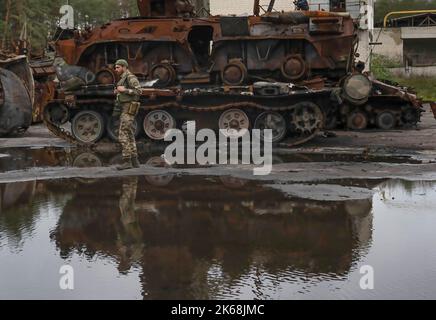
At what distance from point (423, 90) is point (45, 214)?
94.9ft

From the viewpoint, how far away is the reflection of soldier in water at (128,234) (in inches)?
264

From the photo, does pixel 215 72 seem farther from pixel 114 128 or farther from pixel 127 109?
pixel 127 109

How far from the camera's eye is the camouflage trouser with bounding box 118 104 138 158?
491 inches

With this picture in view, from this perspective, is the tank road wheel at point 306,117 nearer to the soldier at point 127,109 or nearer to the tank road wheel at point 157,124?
the tank road wheel at point 157,124

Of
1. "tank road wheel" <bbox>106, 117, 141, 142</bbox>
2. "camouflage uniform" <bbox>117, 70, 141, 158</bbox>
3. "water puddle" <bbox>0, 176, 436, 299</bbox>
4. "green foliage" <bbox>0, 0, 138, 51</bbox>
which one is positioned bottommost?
"water puddle" <bbox>0, 176, 436, 299</bbox>

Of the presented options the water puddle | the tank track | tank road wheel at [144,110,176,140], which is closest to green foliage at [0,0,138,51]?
the tank track

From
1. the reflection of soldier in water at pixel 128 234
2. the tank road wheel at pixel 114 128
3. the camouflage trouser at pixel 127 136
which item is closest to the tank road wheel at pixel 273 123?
the tank road wheel at pixel 114 128

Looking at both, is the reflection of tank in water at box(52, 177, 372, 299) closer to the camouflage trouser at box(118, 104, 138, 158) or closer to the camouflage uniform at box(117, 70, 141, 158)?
the camouflage trouser at box(118, 104, 138, 158)

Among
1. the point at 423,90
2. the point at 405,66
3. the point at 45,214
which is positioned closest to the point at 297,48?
the point at 45,214

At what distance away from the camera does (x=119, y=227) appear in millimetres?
7953

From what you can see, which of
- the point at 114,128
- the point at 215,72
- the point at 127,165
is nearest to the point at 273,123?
the point at 215,72

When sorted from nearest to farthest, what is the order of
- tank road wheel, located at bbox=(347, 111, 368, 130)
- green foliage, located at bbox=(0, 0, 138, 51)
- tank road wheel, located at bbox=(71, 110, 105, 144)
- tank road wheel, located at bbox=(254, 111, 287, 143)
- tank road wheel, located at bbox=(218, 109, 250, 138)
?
tank road wheel, located at bbox=(254, 111, 287, 143), tank road wheel, located at bbox=(218, 109, 250, 138), tank road wheel, located at bbox=(71, 110, 105, 144), tank road wheel, located at bbox=(347, 111, 368, 130), green foliage, located at bbox=(0, 0, 138, 51)

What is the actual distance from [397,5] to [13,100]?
2060 inches

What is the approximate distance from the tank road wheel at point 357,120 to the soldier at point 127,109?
A: 9.04 meters
